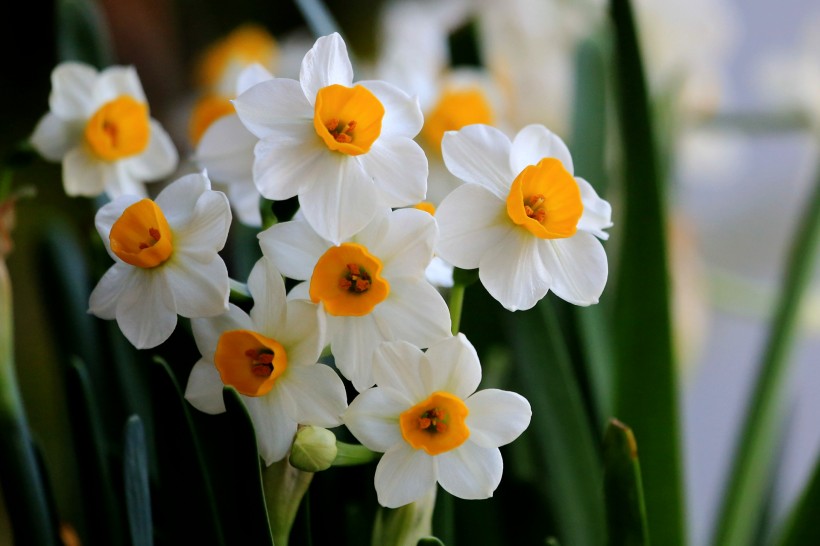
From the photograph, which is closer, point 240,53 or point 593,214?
point 593,214

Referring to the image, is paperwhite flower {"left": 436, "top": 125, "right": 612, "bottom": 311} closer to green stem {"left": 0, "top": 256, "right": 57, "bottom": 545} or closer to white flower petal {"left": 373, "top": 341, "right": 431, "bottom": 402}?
white flower petal {"left": 373, "top": 341, "right": 431, "bottom": 402}

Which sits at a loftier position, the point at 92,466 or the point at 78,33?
the point at 78,33

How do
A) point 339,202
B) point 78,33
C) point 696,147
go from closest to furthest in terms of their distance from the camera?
point 339,202 → point 78,33 → point 696,147

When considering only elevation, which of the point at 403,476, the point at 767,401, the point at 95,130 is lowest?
the point at 767,401

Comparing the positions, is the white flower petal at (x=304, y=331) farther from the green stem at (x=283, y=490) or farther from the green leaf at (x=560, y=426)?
the green leaf at (x=560, y=426)

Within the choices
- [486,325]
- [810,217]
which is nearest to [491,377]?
[486,325]

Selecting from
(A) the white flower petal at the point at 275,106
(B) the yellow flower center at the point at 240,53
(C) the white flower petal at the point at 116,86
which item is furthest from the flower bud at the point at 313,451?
(B) the yellow flower center at the point at 240,53

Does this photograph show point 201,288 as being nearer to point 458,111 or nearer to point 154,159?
point 154,159

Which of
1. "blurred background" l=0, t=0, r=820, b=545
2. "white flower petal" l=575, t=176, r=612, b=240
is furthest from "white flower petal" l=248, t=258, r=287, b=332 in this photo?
"blurred background" l=0, t=0, r=820, b=545

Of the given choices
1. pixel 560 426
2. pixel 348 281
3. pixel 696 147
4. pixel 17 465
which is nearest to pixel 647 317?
pixel 560 426
